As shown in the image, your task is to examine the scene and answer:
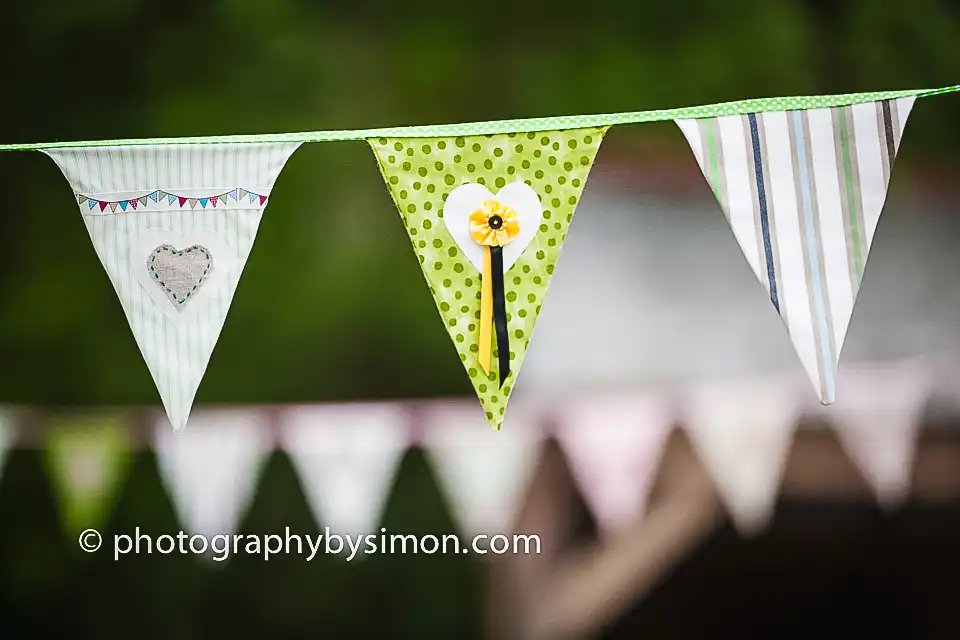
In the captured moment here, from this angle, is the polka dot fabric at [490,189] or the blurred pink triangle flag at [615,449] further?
the blurred pink triangle flag at [615,449]

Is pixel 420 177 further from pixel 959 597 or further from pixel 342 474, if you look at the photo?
pixel 959 597

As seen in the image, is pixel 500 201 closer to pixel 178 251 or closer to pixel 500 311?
pixel 500 311

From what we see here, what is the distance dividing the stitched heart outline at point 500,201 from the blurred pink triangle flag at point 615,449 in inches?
16.3

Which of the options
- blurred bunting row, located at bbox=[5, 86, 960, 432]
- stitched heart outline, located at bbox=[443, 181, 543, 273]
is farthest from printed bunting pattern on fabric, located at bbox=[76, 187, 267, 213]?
stitched heart outline, located at bbox=[443, 181, 543, 273]

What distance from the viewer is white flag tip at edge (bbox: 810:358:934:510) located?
1.94 metres

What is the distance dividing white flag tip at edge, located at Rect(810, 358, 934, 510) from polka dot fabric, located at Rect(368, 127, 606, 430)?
72cm

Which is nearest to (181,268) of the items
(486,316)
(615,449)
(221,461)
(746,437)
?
(221,461)

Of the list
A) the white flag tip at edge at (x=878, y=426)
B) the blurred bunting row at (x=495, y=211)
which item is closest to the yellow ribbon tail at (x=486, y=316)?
the blurred bunting row at (x=495, y=211)

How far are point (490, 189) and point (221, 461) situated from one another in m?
0.85

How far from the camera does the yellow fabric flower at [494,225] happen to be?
5.62ft

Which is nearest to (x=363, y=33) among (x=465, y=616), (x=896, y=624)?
(x=465, y=616)

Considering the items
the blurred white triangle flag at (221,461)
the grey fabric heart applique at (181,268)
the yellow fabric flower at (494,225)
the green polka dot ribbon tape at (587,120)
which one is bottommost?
the blurred white triangle flag at (221,461)

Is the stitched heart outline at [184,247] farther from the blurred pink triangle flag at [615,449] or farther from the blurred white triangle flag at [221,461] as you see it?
the blurred pink triangle flag at [615,449]

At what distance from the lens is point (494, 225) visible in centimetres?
172
